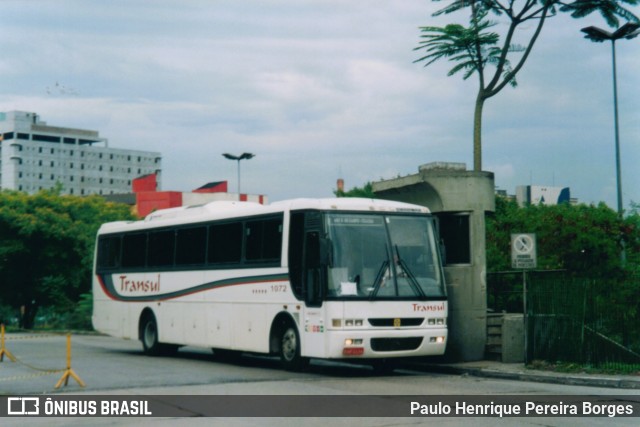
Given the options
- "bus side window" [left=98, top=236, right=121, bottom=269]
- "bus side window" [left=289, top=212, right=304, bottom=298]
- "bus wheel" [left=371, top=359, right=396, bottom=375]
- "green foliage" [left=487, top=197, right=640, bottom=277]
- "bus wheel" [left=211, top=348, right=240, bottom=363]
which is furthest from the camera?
"green foliage" [left=487, top=197, right=640, bottom=277]

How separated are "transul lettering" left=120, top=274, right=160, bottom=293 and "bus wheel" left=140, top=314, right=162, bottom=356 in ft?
2.39

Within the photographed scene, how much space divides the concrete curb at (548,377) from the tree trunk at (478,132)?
31.2 ft

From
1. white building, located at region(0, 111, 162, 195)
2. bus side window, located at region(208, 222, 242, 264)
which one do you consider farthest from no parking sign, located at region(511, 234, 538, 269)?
white building, located at region(0, 111, 162, 195)

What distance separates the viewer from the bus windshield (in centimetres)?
1747

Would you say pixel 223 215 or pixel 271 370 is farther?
pixel 223 215

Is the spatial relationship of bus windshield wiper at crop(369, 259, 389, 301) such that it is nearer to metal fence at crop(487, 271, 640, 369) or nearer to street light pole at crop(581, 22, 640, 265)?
metal fence at crop(487, 271, 640, 369)

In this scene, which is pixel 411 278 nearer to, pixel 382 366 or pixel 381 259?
pixel 381 259

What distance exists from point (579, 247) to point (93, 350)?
46.7 ft

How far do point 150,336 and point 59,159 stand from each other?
16526 cm

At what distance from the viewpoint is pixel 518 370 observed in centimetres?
1755

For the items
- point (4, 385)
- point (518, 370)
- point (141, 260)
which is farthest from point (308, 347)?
point (141, 260)

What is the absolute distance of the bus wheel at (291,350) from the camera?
18366 mm

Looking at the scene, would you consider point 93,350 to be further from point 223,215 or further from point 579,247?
point 579,247

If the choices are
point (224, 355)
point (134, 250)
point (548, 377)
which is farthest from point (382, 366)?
point (134, 250)
